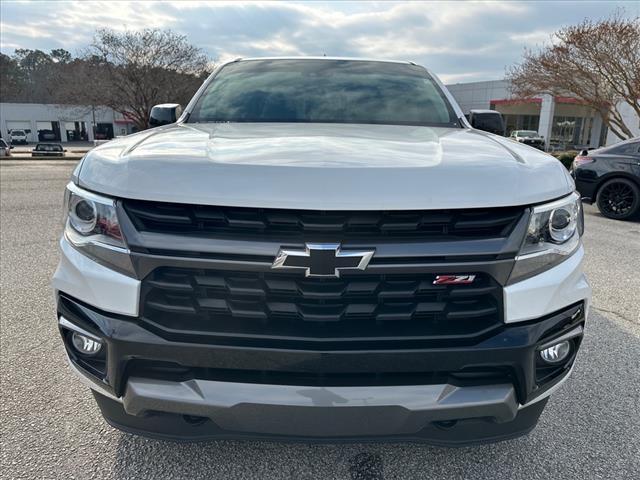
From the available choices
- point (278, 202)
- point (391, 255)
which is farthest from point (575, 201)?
point (278, 202)

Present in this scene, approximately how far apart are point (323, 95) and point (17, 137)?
71205 millimetres

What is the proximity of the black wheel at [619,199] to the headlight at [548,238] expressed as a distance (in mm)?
7640

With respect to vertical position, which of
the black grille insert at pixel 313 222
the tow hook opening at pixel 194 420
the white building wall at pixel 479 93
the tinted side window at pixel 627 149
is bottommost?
the tow hook opening at pixel 194 420

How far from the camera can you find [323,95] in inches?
121

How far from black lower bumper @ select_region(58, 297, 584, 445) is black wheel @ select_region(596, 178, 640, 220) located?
25.9 feet

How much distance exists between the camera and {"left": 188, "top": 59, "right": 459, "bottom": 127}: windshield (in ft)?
9.45

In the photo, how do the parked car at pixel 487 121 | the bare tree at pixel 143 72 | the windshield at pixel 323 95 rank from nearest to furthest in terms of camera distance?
the windshield at pixel 323 95
the parked car at pixel 487 121
the bare tree at pixel 143 72

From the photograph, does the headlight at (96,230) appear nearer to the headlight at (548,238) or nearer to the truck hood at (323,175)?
the truck hood at (323,175)

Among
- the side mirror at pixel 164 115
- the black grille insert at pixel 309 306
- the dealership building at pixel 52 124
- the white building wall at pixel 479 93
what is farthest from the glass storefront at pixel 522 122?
the black grille insert at pixel 309 306

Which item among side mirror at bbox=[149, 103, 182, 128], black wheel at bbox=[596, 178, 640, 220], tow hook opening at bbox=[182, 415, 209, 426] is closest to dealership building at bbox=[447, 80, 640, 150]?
black wheel at bbox=[596, 178, 640, 220]

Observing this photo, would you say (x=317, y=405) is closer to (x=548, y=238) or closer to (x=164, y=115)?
(x=548, y=238)

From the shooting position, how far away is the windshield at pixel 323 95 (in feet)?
9.45

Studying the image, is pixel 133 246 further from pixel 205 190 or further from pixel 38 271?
pixel 38 271

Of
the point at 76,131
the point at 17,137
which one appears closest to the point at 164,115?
the point at 17,137
